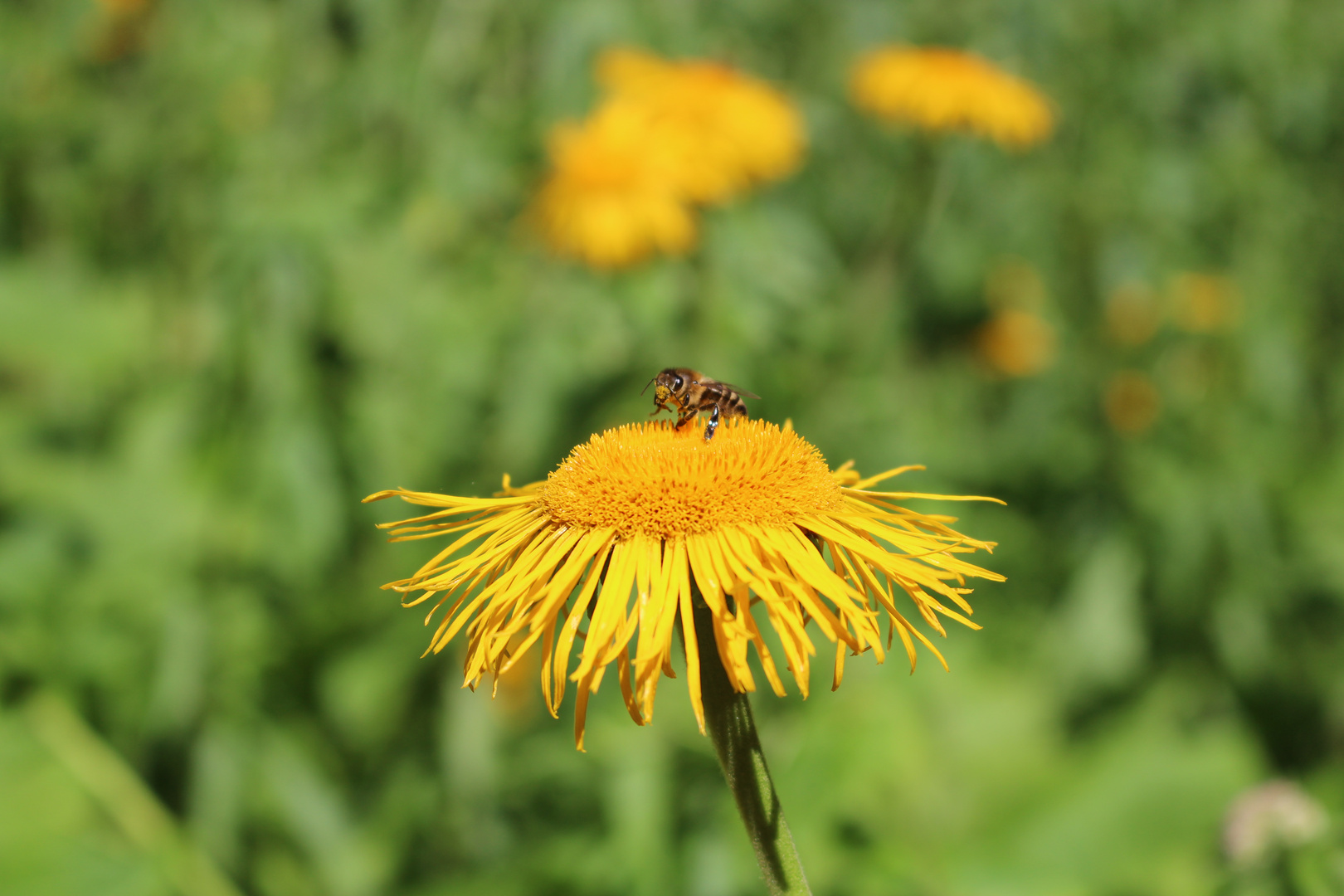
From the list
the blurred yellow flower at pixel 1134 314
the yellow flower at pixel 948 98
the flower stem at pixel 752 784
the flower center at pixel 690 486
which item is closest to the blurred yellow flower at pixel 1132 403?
the blurred yellow flower at pixel 1134 314

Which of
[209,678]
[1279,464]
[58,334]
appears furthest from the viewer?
[1279,464]

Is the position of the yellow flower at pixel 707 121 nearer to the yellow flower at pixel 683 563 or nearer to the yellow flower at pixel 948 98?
the yellow flower at pixel 948 98

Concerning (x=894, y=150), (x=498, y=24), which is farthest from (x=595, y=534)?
(x=894, y=150)

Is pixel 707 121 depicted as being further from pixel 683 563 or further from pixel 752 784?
pixel 752 784

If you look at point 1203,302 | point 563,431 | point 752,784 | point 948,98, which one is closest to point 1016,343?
point 1203,302

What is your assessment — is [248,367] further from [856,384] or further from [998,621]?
[998,621]

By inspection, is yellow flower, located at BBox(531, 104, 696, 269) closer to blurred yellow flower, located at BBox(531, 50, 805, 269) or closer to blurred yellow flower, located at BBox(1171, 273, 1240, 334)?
blurred yellow flower, located at BBox(531, 50, 805, 269)

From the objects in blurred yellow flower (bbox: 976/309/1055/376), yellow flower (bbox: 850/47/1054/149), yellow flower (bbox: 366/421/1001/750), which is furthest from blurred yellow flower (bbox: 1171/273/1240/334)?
yellow flower (bbox: 366/421/1001/750)
